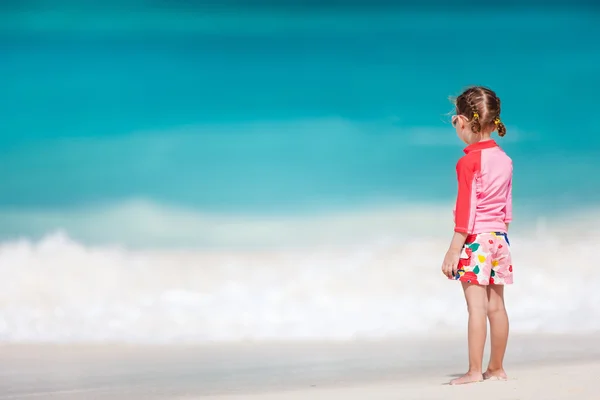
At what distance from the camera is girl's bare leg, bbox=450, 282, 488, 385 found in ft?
5.95

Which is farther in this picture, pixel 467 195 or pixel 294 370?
pixel 294 370

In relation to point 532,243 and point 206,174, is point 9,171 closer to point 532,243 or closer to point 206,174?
point 206,174

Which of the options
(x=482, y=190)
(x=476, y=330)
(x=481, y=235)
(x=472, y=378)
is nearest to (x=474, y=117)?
(x=482, y=190)

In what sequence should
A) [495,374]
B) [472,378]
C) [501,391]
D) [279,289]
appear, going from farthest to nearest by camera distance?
[279,289] < [495,374] < [472,378] < [501,391]

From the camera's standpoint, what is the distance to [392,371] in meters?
2.45

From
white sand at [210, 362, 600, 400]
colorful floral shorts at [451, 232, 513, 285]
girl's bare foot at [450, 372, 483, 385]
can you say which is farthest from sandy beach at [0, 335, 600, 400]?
colorful floral shorts at [451, 232, 513, 285]

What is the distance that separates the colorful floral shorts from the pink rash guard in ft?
0.07

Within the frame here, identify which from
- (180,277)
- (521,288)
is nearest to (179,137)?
(180,277)

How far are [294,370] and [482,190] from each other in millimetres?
1023

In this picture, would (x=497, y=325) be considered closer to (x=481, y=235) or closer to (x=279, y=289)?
(x=481, y=235)

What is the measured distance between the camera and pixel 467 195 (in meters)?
1.83

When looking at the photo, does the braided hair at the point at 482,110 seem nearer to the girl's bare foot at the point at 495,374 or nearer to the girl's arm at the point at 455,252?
the girl's arm at the point at 455,252

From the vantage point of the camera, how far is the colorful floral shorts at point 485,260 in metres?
1.83

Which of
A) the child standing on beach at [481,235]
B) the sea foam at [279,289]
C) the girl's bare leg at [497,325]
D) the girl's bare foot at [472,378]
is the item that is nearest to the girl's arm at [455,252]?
the child standing on beach at [481,235]
